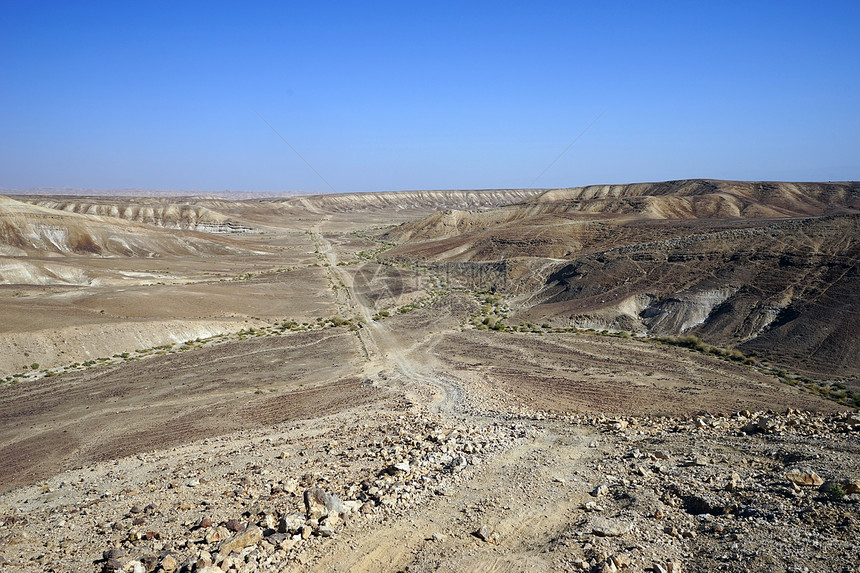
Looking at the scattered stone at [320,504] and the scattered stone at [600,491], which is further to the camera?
the scattered stone at [600,491]

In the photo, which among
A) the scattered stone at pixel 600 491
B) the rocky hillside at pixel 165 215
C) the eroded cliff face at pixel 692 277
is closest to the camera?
the scattered stone at pixel 600 491

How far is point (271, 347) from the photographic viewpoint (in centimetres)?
3409

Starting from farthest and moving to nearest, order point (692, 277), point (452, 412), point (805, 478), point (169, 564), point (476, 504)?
point (692, 277) < point (452, 412) < point (476, 504) < point (805, 478) < point (169, 564)

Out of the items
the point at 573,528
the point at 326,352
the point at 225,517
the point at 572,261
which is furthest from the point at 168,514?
the point at 572,261

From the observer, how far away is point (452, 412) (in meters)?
20.0

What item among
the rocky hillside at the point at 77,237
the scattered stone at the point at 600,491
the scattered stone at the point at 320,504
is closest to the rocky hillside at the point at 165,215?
the rocky hillside at the point at 77,237

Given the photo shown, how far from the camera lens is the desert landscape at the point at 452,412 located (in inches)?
387

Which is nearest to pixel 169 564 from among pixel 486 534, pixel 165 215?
pixel 486 534

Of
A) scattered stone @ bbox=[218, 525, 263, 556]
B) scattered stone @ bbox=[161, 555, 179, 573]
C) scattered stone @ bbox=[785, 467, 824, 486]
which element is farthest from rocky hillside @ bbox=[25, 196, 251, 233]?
scattered stone @ bbox=[785, 467, 824, 486]

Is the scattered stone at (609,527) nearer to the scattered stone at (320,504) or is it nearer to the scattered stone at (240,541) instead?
the scattered stone at (320,504)

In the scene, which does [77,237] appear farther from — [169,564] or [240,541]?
[240,541]

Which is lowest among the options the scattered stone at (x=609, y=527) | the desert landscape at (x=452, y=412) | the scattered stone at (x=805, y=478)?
the desert landscape at (x=452, y=412)

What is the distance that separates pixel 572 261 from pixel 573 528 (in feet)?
148

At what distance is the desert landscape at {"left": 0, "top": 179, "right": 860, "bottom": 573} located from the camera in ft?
32.2
